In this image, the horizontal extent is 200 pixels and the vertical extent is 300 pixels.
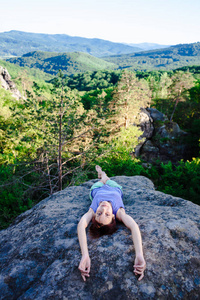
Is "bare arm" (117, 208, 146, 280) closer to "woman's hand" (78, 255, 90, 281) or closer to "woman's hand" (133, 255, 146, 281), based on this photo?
"woman's hand" (133, 255, 146, 281)

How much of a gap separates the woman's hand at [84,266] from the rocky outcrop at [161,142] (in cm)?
3204

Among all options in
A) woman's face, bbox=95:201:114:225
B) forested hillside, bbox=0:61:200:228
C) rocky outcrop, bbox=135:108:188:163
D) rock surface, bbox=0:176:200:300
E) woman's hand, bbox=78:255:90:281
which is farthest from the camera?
rocky outcrop, bbox=135:108:188:163

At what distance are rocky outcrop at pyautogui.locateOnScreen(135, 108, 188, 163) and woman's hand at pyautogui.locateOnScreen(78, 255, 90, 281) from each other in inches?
1262

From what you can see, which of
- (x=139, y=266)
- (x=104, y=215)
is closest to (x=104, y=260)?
(x=139, y=266)

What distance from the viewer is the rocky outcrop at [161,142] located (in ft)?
115

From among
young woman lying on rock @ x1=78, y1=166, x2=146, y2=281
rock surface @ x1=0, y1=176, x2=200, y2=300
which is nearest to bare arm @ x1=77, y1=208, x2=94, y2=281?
young woman lying on rock @ x1=78, y1=166, x2=146, y2=281

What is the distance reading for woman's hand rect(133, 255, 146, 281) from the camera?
2539mm

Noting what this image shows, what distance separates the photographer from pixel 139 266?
2.54 metres

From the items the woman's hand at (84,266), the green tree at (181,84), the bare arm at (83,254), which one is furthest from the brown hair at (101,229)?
the green tree at (181,84)

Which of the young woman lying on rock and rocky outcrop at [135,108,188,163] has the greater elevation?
the young woman lying on rock

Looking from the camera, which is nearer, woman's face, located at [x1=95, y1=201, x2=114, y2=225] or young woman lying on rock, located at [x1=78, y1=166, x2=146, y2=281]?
young woman lying on rock, located at [x1=78, y1=166, x2=146, y2=281]

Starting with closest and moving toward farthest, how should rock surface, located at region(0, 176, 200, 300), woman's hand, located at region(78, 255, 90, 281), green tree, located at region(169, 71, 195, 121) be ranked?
1. rock surface, located at region(0, 176, 200, 300)
2. woman's hand, located at region(78, 255, 90, 281)
3. green tree, located at region(169, 71, 195, 121)

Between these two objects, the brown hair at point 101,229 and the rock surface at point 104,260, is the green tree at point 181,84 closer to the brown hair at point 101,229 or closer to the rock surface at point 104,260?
the rock surface at point 104,260

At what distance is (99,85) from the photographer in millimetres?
104438
